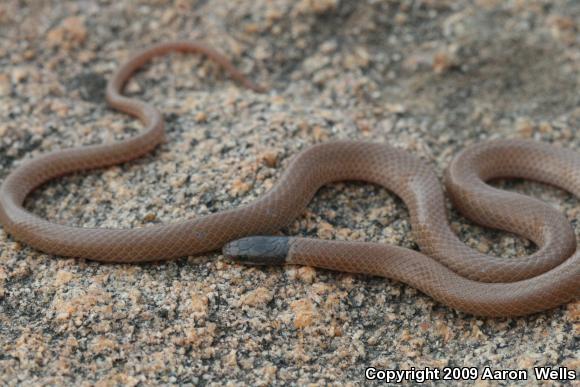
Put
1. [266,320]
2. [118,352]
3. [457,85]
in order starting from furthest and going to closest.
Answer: [457,85]
[266,320]
[118,352]

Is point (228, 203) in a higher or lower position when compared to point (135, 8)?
lower

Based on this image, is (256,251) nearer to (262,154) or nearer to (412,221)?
(262,154)

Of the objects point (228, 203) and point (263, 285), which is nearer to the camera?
point (263, 285)

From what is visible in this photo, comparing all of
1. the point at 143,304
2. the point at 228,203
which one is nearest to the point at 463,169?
the point at 228,203

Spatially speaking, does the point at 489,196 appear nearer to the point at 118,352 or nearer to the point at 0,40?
the point at 118,352

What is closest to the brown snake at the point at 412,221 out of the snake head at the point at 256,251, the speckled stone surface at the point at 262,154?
the snake head at the point at 256,251

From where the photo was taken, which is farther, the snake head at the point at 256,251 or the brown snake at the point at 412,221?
the snake head at the point at 256,251

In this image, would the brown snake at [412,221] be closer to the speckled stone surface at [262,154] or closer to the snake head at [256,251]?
the snake head at [256,251]

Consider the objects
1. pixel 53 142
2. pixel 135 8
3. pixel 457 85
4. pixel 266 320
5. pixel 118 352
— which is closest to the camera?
pixel 118 352
